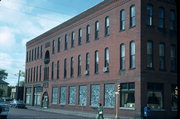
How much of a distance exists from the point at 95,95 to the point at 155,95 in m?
9.93

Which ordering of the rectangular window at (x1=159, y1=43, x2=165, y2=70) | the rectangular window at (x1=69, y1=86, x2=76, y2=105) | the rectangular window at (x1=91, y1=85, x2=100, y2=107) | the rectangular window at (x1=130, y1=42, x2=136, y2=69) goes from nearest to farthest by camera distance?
the rectangular window at (x1=130, y1=42, x2=136, y2=69) < the rectangular window at (x1=159, y1=43, x2=165, y2=70) < the rectangular window at (x1=91, y1=85, x2=100, y2=107) < the rectangular window at (x1=69, y1=86, x2=76, y2=105)

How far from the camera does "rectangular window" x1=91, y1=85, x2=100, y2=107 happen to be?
37625 millimetres

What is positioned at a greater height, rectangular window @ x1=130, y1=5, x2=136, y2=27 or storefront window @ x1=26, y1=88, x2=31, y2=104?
rectangular window @ x1=130, y1=5, x2=136, y2=27

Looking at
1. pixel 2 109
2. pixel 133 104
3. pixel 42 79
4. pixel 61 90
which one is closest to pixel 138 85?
pixel 133 104

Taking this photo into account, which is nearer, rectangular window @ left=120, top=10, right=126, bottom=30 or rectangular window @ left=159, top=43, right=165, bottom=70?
rectangular window @ left=159, top=43, right=165, bottom=70

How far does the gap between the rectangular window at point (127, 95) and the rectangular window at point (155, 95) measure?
180cm

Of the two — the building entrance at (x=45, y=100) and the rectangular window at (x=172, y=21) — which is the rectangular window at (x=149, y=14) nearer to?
the rectangular window at (x=172, y=21)

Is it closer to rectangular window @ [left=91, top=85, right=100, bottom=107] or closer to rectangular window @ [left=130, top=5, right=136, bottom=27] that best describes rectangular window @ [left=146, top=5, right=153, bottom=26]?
rectangular window @ [left=130, top=5, right=136, bottom=27]

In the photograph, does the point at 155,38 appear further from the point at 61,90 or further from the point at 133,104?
the point at 61,90

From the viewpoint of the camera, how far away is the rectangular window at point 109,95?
34422mm

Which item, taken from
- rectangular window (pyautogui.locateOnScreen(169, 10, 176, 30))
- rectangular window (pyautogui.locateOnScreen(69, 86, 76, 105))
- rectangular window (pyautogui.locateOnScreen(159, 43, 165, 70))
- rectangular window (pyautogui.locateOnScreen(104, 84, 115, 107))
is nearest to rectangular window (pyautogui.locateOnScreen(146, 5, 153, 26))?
rectangular window (pyautogui.locateOnScreen(159, 43, 165, 70))

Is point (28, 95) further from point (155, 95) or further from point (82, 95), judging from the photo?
point (155, 95)

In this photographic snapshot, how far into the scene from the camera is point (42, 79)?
57.0 m

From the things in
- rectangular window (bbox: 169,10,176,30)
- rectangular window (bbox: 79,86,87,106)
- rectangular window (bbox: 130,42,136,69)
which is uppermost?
rectangular window (bbox: 169,10,176,30)
